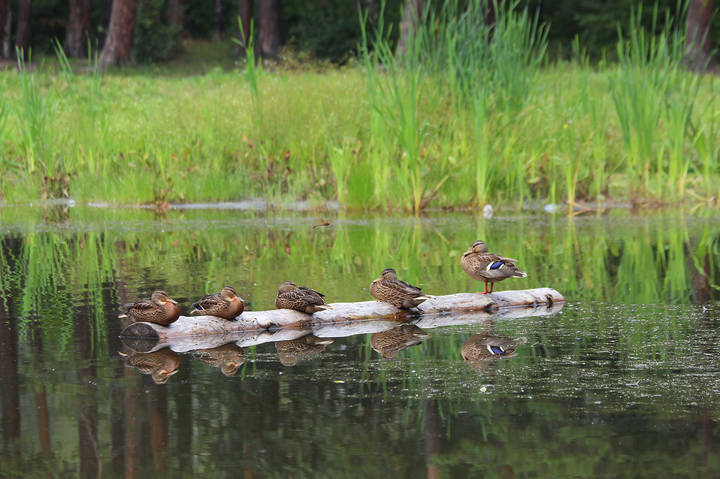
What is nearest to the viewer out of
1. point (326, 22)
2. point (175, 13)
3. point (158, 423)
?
point (158, 423)

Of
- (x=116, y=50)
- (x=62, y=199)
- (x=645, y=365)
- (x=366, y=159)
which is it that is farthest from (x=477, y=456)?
(x=116, y=50)

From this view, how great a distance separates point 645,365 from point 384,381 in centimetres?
148

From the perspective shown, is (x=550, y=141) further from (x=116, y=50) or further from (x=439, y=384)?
(x=116, y=50)

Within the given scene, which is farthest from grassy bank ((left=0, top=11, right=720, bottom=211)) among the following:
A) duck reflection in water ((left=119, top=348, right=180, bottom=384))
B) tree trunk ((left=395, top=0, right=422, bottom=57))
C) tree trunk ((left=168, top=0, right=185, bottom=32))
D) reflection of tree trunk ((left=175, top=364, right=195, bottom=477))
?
tree trunk ((left=168, top=0, right=185, bottom=32))

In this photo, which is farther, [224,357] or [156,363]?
[224,357]

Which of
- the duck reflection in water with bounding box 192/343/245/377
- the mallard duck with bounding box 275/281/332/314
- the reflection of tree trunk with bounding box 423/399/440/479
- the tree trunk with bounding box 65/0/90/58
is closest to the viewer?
the reflection of tree trunk with bounding box 423/399/440/479

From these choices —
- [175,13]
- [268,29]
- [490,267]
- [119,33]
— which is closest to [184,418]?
[490,267]

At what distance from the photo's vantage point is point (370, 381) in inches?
225

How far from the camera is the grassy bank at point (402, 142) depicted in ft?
47.3

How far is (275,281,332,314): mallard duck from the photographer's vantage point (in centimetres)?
716

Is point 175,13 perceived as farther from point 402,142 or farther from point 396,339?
point 396,339

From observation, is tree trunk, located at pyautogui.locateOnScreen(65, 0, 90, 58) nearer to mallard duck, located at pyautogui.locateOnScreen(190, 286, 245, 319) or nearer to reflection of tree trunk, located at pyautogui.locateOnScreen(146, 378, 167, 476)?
mallard duck, located at pyautogui.locateOnScreen(190, 286, 245, 319)

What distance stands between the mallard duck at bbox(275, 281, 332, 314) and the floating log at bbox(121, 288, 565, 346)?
0.07m

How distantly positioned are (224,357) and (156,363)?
0.40 meters
